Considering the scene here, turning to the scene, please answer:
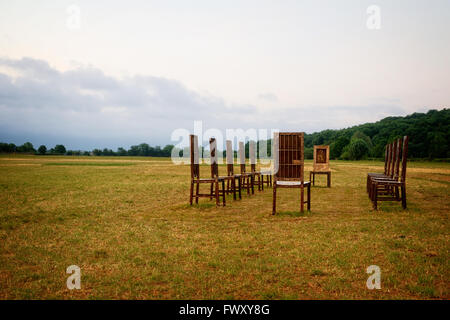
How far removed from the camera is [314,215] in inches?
324

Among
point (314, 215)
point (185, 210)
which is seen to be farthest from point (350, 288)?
point (185, 210)

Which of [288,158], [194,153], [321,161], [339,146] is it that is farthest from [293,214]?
[339,146]

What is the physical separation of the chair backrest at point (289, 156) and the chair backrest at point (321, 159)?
9269 mm

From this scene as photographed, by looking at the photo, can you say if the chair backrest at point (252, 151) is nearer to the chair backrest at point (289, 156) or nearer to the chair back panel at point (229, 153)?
the chair back panel at point (229, 153)

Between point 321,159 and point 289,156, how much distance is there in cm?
961

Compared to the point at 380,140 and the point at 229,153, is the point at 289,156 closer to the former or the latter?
→ the point at 229,153

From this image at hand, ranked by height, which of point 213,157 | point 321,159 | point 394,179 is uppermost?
point 213,157

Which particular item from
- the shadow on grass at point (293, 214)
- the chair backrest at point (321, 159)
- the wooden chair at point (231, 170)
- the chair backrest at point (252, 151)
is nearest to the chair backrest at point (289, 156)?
the shadow on grass at point (293, 214)

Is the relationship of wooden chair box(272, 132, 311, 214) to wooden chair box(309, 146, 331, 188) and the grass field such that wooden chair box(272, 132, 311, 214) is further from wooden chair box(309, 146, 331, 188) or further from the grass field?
wooden chair box(309, 146, 331, 188)

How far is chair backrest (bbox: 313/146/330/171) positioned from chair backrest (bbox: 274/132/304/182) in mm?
9269

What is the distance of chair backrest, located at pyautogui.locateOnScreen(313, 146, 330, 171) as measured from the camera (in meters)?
17.5

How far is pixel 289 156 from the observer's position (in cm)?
866
